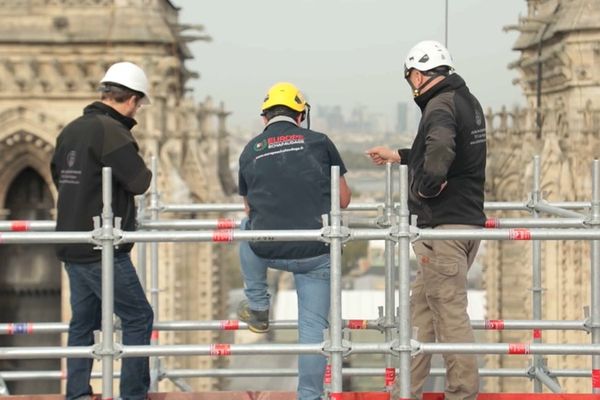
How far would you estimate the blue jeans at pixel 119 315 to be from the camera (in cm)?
848

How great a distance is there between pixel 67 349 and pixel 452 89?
2.87 m

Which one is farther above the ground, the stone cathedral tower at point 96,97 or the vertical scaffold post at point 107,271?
the stone cathedral tower at point 96,97

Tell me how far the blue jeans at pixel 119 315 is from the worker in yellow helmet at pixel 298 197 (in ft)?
2.80

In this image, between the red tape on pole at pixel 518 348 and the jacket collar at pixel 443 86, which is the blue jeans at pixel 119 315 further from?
the red tape on pole at pixel 518 348

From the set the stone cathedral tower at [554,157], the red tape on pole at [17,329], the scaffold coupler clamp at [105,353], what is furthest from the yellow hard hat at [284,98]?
the stone cathedral tower at [554,157]

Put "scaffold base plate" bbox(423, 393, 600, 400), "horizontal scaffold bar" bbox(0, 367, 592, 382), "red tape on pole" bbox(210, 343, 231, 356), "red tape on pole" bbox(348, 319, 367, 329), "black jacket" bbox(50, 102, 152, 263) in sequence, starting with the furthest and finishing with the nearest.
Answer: "horizontal scaffold bar" bbox(0, 367, 592, 382)
"red tape on pole" bbox(348, 319, 367, 329)
"black jacket" bbox(50, 102, 152, 263)
"scaffold base plate" bbox(423, 393, 600, 400)
"red tape on pole" bbox(210, 343, 231, 356)

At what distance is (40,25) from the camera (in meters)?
32.6

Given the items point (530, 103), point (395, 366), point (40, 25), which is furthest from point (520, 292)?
point (395, 366)

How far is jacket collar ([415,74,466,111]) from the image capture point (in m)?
8.21

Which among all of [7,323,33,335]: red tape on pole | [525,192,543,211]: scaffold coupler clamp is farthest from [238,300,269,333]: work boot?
[525,192,543,211]: scaffold coupler clamp

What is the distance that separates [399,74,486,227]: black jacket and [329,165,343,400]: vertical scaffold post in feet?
2.18

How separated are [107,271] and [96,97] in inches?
962

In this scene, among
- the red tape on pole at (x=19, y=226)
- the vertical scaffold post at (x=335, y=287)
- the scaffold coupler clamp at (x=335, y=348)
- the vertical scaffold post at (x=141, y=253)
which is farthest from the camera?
the vertical scaffold post at (x=141, y=253)

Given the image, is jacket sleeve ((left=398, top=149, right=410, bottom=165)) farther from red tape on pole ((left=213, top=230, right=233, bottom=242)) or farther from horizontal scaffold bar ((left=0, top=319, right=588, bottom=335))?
red tape on pole ((left=213, top=230, right=233, bottom=242))
